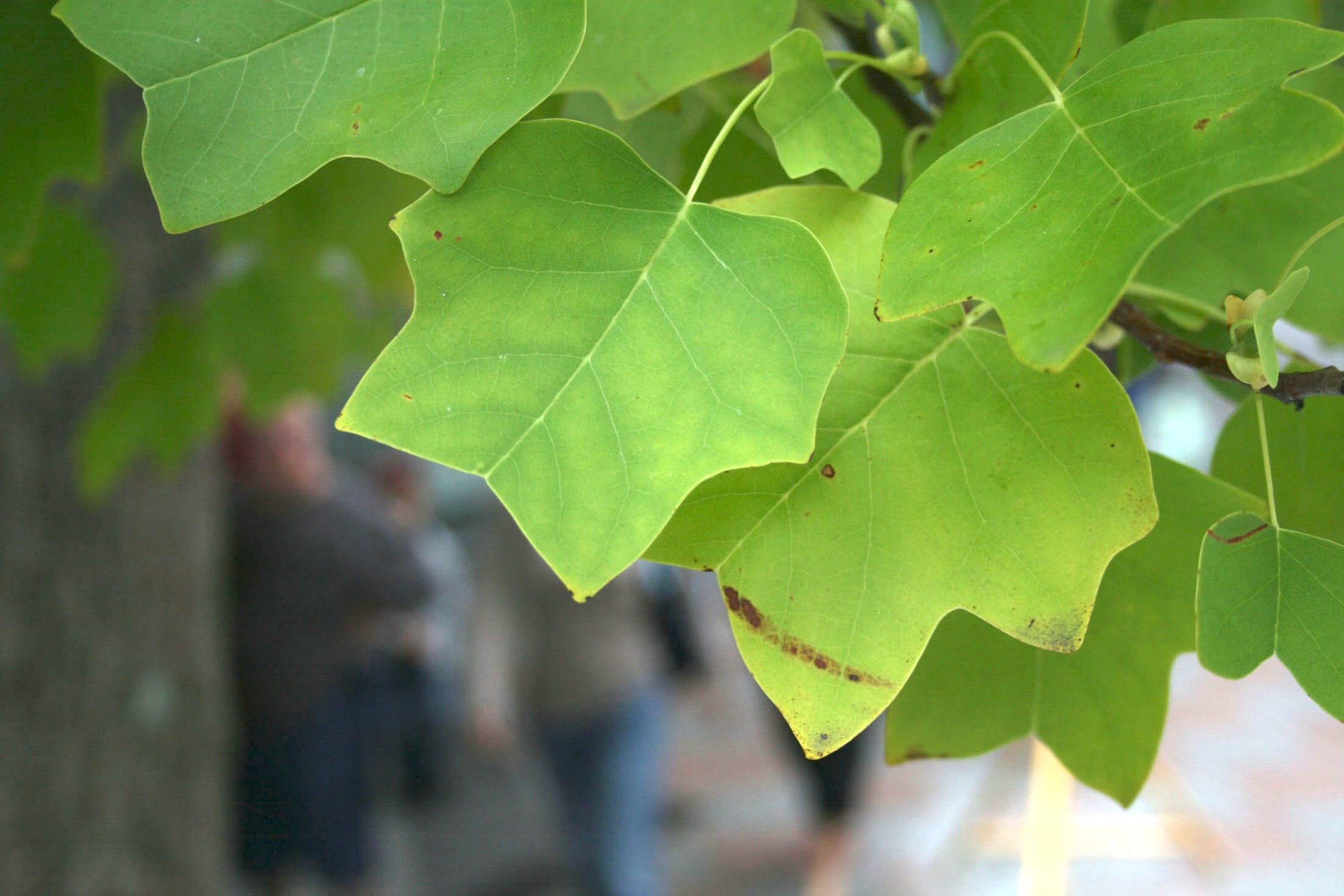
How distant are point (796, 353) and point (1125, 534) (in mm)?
127

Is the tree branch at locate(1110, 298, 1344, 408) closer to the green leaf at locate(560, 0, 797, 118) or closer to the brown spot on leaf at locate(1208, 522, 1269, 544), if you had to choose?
the brown spot on leaf at locate(1208, 522, 1269, 544)

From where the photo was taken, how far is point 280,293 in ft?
3.30

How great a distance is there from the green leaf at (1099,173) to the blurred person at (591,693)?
1959mm

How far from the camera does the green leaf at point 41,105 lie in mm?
554

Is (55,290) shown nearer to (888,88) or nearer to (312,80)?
(312,80)

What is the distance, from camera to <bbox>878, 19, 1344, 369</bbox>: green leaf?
0.91 feet

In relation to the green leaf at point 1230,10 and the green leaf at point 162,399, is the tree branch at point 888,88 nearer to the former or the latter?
the green leaf at point 1230,10

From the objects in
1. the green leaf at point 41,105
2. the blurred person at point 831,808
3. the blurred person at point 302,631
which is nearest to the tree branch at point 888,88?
the green leaf at point 41,105

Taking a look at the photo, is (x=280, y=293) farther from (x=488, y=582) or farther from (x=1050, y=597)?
(x=488, y=582)

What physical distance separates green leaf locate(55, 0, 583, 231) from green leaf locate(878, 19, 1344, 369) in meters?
0.14

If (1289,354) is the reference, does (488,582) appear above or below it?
below

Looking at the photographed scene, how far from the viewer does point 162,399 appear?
40.4 inches

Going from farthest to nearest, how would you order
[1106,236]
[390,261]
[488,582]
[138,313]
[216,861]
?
[488,582] → [216,861] → [138,313] → [390,261] → [1106,236]

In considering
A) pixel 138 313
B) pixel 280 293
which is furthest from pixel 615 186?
pixel 138 313
